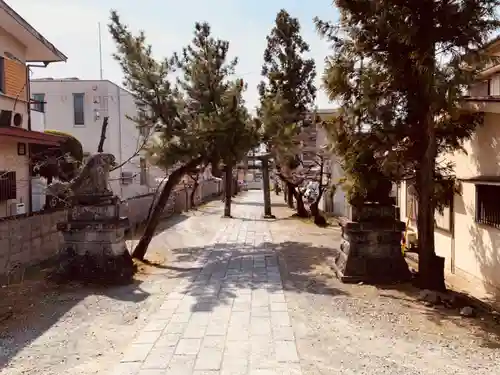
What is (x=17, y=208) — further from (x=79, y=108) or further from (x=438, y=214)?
(x=79, y=108)

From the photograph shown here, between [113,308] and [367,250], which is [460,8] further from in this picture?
[113,308]

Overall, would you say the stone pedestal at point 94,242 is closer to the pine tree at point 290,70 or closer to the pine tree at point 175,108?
the pine tree at point 175,108

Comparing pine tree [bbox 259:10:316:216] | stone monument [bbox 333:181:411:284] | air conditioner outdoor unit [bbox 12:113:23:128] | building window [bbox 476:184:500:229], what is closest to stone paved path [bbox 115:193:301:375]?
stone monument [bbox 333:181:411:284]

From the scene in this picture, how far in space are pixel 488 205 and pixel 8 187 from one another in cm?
1161

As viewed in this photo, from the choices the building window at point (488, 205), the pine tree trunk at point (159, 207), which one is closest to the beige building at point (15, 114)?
the pine tree trunk at point (159, 207)

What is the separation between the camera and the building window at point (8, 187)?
10.9 metres

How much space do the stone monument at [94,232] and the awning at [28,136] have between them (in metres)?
2.54

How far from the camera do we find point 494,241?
876cm

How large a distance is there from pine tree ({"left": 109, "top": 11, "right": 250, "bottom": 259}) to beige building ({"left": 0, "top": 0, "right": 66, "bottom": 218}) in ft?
9.53

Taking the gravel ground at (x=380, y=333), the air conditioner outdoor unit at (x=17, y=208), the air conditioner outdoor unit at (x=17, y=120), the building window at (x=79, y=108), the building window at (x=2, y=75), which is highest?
the building window at (x=79, y=108)

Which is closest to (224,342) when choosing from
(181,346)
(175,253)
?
(181,346)

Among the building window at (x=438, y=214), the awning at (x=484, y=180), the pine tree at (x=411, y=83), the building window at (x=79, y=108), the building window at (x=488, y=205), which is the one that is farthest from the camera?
the building window at (x=79, y=108)

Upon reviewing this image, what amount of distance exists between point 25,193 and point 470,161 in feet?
39.8

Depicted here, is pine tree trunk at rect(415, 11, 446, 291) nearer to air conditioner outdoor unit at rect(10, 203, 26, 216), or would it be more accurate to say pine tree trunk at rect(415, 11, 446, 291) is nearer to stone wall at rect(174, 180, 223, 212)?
air conditioner outdoor unit at rect(10, 203, 26, 216)
